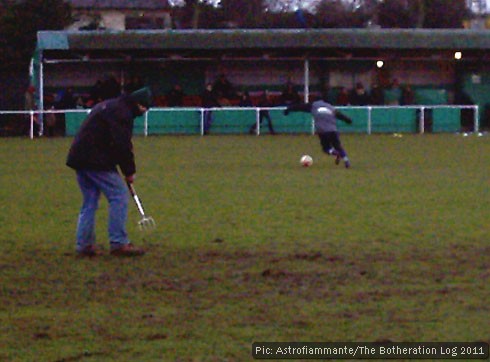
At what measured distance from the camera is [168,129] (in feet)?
127

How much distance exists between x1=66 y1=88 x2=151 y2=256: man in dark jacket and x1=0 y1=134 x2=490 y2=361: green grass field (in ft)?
1.09

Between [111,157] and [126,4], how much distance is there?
62.2 m

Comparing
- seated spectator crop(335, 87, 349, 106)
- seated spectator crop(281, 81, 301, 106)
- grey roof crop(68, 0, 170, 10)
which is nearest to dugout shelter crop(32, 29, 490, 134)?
seated spectator crop(281, 81, 301, 106)

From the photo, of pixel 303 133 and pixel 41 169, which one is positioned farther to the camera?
pixel 303 133

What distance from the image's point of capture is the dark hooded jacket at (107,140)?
11797mm

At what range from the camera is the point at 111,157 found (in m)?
11.9

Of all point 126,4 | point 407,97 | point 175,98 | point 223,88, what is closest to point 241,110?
point 223,88

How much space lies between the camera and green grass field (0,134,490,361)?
323 inches

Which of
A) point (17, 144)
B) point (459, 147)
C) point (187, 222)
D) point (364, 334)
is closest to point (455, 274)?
point (364, 334)

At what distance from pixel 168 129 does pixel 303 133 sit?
4.60 metres

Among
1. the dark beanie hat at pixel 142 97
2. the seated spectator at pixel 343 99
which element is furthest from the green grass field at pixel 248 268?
the seated spectator at pixel 343 99

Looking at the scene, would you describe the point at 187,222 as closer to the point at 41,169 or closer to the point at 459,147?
the point at 41,169

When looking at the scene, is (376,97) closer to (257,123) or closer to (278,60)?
(278,60)

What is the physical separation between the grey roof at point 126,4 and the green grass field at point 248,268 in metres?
50.9
